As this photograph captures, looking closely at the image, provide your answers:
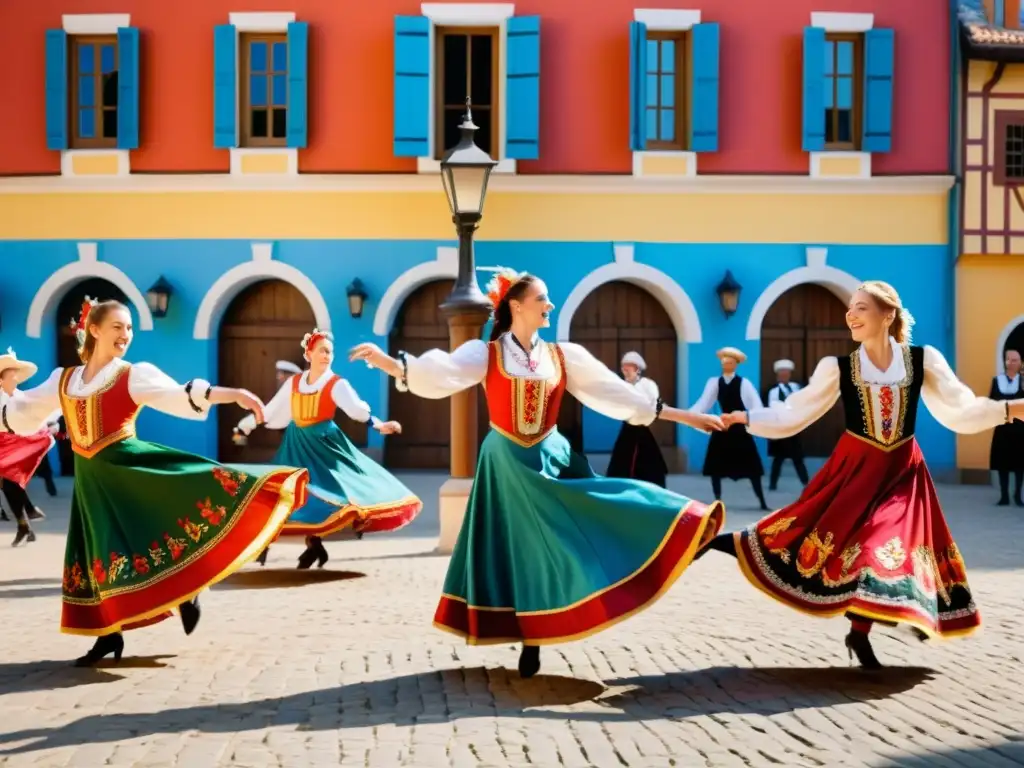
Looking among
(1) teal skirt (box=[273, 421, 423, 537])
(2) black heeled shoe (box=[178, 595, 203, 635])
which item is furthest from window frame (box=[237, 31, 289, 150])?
(2) black heeled shoe (box=[178, 595, 203, 635])

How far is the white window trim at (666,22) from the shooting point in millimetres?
18422

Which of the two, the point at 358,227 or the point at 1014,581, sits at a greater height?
the point at 358,227

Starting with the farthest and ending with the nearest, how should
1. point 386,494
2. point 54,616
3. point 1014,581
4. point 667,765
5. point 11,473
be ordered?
point 11,473
point 386,494
point 1014,581
point 54,616
point 667,765

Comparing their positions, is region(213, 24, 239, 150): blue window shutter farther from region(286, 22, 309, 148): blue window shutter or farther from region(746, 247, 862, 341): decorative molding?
region(746, 247, 862, 341): decorative molding

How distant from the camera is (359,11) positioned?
Result: 18.5 m

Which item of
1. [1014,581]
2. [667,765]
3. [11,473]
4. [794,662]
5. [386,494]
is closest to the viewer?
[667,765]

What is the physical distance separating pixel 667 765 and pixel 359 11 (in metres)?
15.7

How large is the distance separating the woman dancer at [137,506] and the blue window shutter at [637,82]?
41.5 feet

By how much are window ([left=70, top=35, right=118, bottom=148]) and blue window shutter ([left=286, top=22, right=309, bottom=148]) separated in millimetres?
2510

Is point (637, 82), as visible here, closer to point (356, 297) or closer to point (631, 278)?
point (631, 278)

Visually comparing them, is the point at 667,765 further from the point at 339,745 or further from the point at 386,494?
the point at 386,494

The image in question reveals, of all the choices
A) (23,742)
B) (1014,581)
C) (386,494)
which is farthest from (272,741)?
(1014,581)

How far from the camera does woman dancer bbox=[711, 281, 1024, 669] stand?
5633 millimetres

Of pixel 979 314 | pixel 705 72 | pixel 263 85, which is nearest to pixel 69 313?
pixel 263 85
